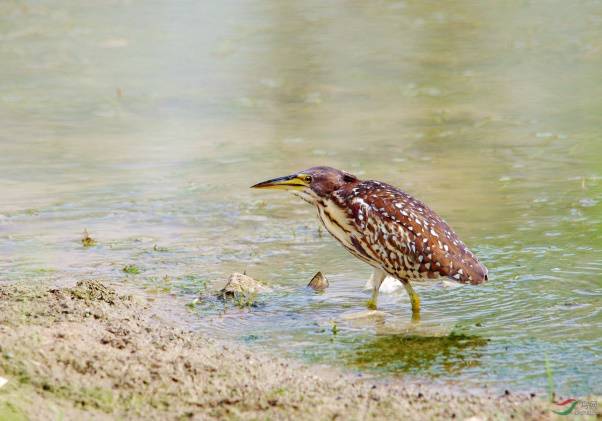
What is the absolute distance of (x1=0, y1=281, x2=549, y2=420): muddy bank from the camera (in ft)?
19.7

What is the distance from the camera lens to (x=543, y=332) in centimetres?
759

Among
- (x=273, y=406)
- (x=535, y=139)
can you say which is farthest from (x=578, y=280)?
(x=535, y=139)

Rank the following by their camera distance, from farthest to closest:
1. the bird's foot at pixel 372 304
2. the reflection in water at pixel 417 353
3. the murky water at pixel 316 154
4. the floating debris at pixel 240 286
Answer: the floating debris at pixel 240 286
the bird's foot at pixel 372 304
the murky water at pixel 316 154
the reflection in water at pixel 417 353

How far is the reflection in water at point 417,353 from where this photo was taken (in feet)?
23.2

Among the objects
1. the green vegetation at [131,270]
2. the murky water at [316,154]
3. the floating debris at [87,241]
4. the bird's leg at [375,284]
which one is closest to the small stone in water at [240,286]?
the murky water at [316,154]

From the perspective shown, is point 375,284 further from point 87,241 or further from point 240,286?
point 87,241

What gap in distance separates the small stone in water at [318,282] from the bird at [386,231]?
1.18 feet

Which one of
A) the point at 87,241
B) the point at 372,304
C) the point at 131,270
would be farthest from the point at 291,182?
the point at 87,241

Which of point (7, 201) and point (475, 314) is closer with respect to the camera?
point (475, 314)

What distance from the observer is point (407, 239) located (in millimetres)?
8156

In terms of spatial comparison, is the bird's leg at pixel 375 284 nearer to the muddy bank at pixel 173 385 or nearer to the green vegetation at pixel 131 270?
the muddy bank at pixel 173 385

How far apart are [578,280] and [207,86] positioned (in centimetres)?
879

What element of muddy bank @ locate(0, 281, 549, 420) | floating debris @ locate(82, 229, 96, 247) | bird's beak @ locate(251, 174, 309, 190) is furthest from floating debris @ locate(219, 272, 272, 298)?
floating debris @ locate(82, 229, 96, 247)

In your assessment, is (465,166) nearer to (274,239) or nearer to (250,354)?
(274,239)
